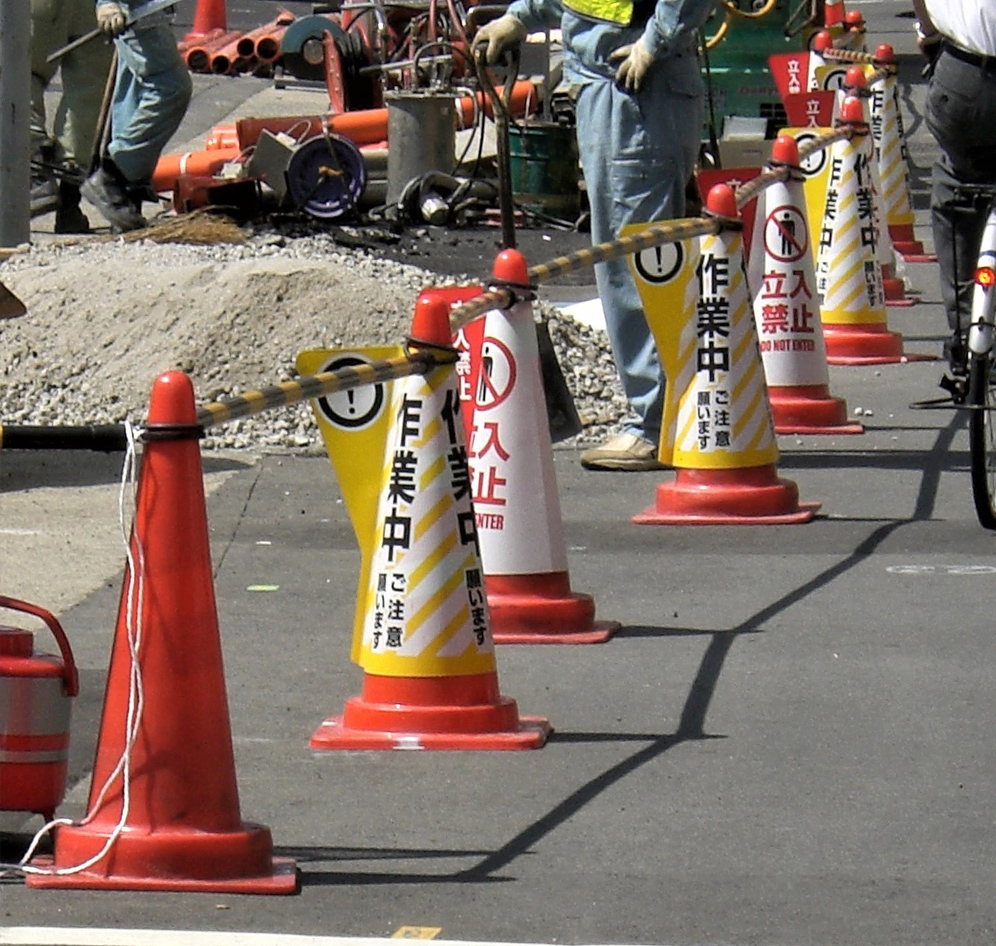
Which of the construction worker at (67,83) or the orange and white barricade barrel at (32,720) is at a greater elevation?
the construction worker at (67,83)

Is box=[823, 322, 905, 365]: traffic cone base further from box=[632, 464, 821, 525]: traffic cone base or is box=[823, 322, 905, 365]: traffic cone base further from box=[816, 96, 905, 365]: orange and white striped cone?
box=[632, 464, 821, 525]: traffic cone base

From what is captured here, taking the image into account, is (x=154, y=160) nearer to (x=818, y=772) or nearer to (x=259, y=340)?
(x=259, y=340)

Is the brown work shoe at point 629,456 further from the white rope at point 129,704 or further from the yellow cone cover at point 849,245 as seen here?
the white rope at point 129,704

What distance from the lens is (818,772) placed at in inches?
226

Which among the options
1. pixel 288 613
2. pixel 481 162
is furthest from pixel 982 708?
pixel 481 162

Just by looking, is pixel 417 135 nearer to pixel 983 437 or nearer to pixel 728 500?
pixel 728 500

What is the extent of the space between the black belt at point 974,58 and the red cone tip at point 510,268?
2.81 metres

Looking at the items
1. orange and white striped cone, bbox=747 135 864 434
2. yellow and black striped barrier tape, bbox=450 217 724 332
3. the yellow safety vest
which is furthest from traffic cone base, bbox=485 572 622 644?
orange and white striped cone, bbox=747 135 864 434

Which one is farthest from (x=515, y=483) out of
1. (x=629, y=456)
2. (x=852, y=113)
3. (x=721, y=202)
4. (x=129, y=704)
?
(x=852, y=113)

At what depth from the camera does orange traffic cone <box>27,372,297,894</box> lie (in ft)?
15.7

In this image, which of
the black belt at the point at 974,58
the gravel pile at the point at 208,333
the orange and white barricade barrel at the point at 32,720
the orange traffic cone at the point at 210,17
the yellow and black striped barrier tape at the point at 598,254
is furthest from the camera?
the orange traffic cone at the point at 210,17

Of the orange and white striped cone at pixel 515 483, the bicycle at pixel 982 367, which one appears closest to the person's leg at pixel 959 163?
the bicycle at pixel 982 367

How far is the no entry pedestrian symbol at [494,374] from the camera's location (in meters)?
7.02

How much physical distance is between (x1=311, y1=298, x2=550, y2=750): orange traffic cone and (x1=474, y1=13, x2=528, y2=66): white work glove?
3.53 meters
